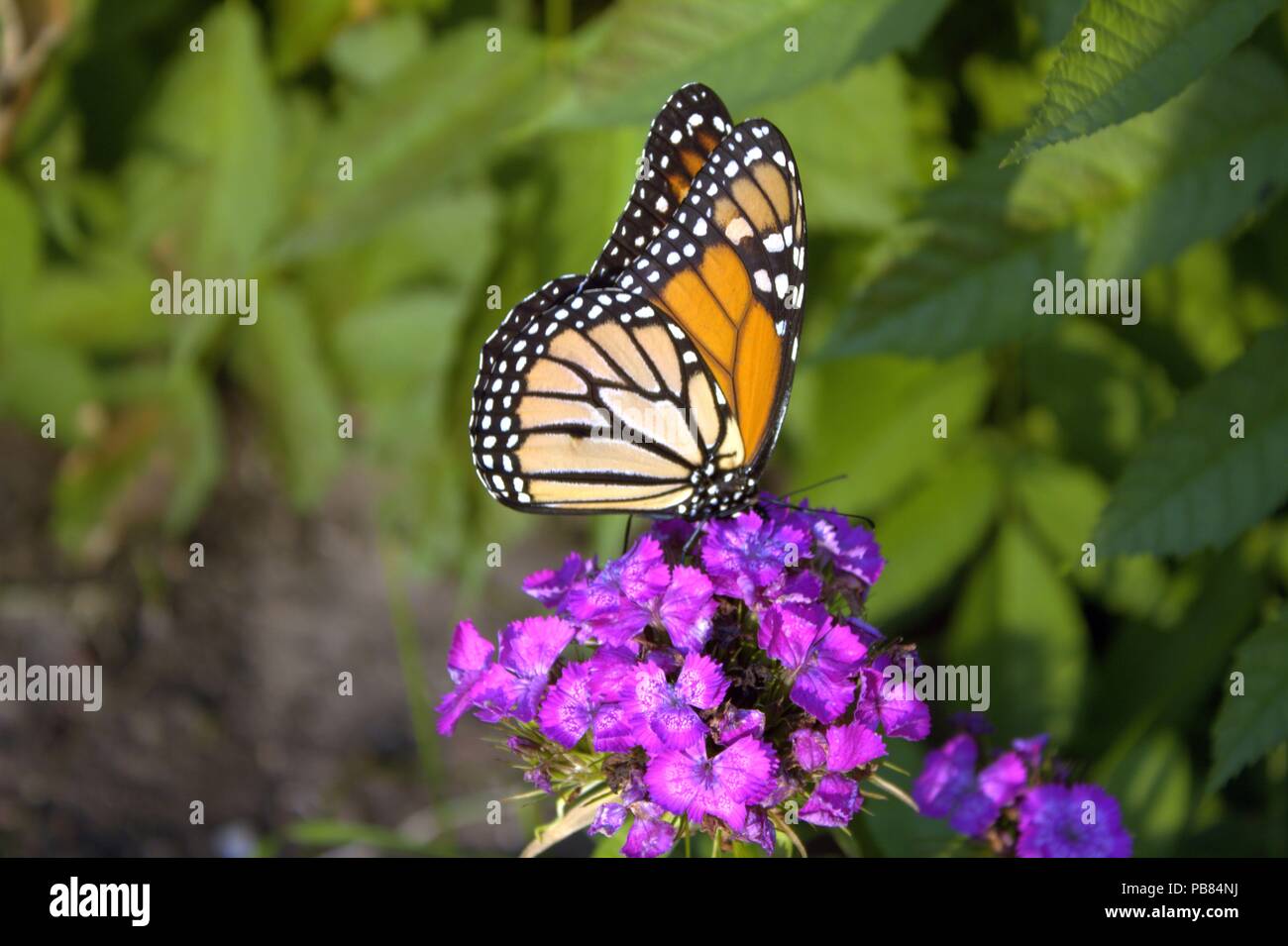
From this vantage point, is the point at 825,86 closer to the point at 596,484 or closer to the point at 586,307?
the point at 586,307

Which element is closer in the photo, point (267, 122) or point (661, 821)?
point (661, 821)

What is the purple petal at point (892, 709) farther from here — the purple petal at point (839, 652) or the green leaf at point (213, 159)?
the green leaf at point (213, 159)

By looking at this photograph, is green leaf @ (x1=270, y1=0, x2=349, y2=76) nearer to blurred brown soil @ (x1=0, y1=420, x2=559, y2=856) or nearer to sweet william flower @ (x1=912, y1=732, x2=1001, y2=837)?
blurred brown soil @ (x1=0, y1=420, x2=559, y2=856)

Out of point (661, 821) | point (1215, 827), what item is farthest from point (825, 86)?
point (1215, 827)

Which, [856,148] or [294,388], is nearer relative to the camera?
[856,148]

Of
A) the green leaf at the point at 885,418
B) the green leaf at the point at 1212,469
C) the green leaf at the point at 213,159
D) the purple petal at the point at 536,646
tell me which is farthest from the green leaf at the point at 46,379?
the green leaf at the point at 1212,469

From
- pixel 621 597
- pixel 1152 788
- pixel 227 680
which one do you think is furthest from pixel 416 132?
pixel 227 680

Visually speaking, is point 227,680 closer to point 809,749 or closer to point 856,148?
point 856,148
